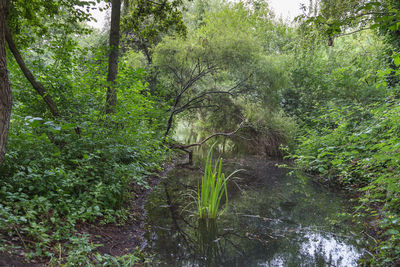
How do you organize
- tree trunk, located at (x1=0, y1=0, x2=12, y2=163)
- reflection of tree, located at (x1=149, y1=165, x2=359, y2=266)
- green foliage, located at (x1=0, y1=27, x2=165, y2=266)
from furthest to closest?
reflection of tree, located at (x1=149, y1=165, x2=359, y2=266) → green foliage, located at (x1=0, y1=27, x2=165, y2=266) → tree trunk, located at (x1=0, y1=0, x2=12, y2=163)

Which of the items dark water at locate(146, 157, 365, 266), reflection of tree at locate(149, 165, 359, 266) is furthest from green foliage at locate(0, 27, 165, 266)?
reflection of tree at locate(149, 165, 359, 266)

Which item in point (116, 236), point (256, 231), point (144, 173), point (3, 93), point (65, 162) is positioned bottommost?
point (256, 231)

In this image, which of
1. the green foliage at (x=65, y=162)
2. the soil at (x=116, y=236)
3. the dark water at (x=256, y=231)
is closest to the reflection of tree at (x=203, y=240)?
the dark water at (x=256, y=231)

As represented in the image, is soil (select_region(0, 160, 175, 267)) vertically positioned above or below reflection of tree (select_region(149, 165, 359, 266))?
above

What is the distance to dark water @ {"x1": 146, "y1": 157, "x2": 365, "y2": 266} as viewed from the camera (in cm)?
274

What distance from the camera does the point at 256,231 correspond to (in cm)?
341

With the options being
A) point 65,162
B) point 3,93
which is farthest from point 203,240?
point 3,93

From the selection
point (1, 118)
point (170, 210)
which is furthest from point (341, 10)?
point (1, 118)

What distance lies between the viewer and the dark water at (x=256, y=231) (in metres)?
2.74

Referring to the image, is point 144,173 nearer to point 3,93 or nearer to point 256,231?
point 256,231

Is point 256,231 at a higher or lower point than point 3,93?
lower

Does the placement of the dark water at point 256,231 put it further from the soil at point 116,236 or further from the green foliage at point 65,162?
the green foliage at point 65,162

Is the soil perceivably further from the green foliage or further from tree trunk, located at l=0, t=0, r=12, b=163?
tree trunk, located at l=0, t=0, r=12, b=163

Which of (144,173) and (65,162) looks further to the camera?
(144,173)
